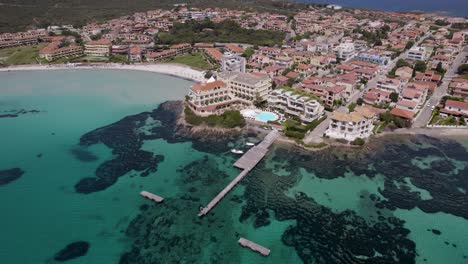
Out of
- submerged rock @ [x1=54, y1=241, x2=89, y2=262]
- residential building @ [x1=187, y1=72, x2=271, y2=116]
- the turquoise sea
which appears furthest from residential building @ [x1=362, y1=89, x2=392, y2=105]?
submerged rock @ [x1=54, y1=241, x2=89, y2=262]

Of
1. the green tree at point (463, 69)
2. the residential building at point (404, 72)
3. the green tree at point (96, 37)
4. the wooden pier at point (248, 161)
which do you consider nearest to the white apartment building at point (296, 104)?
the wooden pier at point (248, 161)

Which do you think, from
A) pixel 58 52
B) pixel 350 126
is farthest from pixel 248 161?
pixel 58 52

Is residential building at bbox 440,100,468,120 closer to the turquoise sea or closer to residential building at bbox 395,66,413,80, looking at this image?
the turquoise sea

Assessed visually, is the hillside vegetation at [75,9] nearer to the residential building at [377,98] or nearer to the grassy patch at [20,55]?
the grassy patch at [20,55]

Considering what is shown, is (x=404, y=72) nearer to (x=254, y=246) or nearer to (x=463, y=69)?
(x=463, y=69)

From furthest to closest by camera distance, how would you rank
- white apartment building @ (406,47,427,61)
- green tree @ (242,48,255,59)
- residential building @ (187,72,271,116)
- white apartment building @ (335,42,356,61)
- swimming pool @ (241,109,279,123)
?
green tree @ (242,48,255,59)
white apartment building @ (335,42,356,61)
white apartment building @ (406,47,427,61)
residential building @ (187,72,271,116)
swimming pool @ (241,109,279,123)

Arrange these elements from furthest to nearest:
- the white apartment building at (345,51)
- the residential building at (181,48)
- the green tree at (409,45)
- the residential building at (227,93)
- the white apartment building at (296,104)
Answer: the residential building at (181,48), the green tree at (409,45), the white apartment building at (345,51), the residential building at (227,93), the white apartment building at (296,104)
